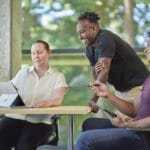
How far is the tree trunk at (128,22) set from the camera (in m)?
4.73

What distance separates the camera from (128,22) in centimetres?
475

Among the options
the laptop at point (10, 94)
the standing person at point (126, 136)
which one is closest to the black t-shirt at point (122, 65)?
the laptop at point (10, 94)

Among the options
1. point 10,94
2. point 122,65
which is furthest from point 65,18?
point 10,94

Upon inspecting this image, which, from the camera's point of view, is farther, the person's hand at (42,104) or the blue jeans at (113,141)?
the person's hand at (42,104)

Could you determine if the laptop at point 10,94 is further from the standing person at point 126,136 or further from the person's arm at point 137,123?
the person's arm at point 137,123

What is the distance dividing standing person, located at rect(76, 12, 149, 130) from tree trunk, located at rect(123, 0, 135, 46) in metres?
1.12

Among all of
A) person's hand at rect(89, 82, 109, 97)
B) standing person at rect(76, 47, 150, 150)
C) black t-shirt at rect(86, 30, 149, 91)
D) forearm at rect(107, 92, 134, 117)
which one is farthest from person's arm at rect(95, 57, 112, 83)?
standing person at rect(76, 47, 150, 150)

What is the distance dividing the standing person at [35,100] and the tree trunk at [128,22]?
1.41 metres

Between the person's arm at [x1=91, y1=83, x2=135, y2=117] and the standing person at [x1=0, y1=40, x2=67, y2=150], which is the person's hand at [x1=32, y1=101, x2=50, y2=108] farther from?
the person's arm at [x1=91, y1=83, x2=135, y2=117]

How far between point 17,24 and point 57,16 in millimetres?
466

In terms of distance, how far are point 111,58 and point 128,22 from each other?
1440 mm

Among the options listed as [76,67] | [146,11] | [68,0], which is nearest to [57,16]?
[68,0]

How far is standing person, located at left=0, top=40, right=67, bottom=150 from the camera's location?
3.40 m

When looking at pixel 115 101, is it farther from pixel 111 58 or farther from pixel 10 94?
pixel 10 94
